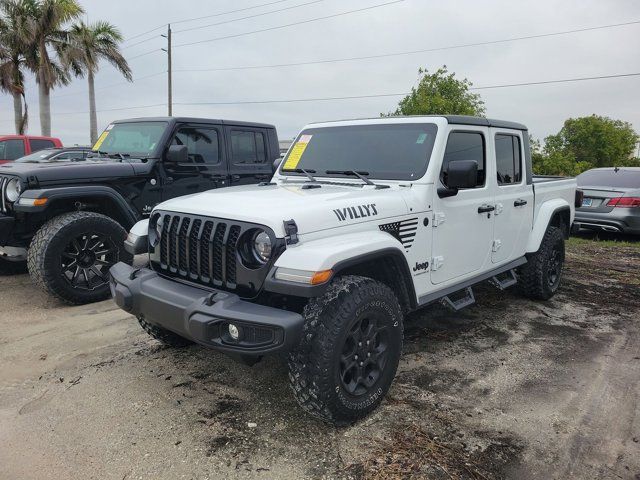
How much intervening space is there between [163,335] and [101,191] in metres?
2.19

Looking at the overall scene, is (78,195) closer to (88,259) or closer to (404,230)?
(88,259)

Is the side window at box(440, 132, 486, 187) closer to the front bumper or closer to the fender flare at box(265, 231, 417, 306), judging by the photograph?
the fender flare at box(265, 231, 417, 306)

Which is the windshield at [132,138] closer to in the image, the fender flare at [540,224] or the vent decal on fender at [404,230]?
the vent decal on fender at [404,230]

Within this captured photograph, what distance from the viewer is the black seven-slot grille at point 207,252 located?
262 centimetres

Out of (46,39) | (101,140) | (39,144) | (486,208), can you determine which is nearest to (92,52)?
(46,39)

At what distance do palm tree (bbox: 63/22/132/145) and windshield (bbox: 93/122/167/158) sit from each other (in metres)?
19.7

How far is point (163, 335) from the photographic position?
3.62 meters

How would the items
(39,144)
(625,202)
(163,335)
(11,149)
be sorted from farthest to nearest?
(39,144), (11,149), (625,202), (163,335)

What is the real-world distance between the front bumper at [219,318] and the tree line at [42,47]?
956 inches

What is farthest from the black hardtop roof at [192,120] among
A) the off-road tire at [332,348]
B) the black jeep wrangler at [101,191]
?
the off-road tire at [332,348]

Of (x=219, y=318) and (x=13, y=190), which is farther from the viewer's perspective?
(x=13, y=190)

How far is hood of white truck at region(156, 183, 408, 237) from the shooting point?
8.65 ft

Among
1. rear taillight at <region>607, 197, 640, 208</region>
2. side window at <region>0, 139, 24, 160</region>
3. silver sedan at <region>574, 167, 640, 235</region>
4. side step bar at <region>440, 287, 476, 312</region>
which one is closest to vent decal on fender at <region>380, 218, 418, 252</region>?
side step bar at <region>440, 287, 476, 312</region>

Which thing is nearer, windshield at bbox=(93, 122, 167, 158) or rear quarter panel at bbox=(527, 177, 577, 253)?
rear quarter panel at bbox=(527, 177, 577, 253)
